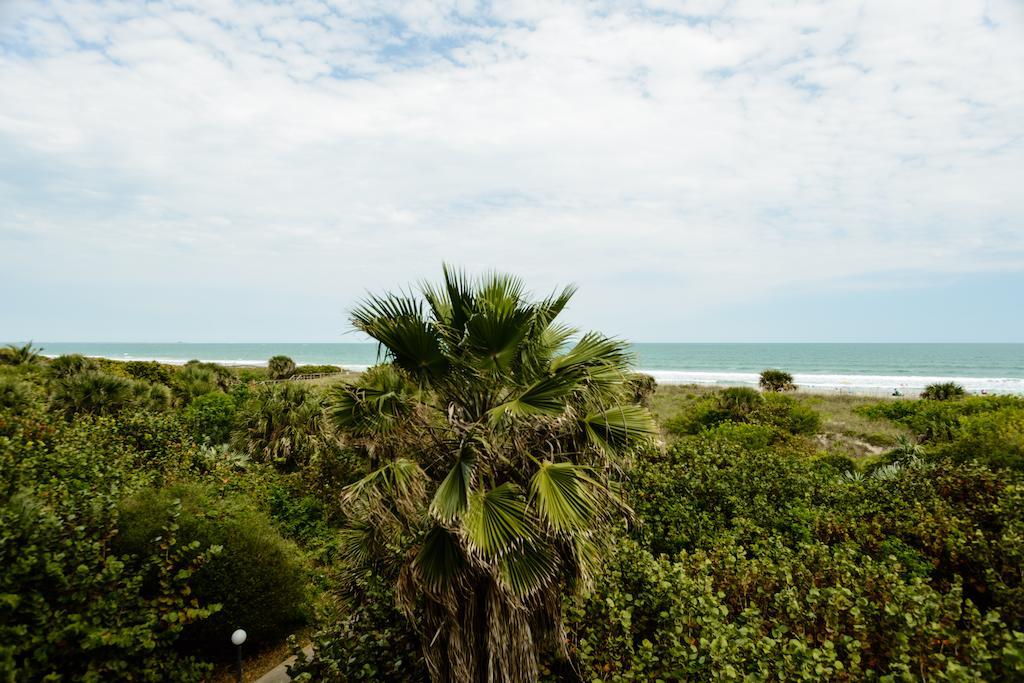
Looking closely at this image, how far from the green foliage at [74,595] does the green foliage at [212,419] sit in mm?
8697

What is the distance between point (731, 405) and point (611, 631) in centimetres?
1771

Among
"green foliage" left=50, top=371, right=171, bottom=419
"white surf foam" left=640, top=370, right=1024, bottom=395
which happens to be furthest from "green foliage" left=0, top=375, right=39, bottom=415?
"white surf foam" left=640, top=370, right=1024, bottom=395

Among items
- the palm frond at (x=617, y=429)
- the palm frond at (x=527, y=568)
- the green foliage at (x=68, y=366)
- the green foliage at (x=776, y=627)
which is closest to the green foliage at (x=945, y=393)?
the green foliage at (x=776, y=627)

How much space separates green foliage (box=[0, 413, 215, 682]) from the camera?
412 cm

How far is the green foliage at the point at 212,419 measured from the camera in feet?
46.3

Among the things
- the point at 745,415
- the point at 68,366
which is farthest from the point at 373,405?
the point at 68,366

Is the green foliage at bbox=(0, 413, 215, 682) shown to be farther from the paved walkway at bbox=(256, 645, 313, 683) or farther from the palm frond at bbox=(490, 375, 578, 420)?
the palm frond at bbox=(490, 375, 578, 420)

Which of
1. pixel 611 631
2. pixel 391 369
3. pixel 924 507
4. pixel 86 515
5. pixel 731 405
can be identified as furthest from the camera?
pixel 731 405

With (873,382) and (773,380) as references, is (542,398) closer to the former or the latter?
(773,380)

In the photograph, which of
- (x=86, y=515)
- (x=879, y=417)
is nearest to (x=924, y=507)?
(x=86, y=515)

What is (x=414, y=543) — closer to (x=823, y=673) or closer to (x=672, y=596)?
(x=672, y=596)

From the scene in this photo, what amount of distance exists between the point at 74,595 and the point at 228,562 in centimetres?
229

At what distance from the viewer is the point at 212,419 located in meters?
14.7

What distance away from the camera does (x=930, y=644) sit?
409 cm
